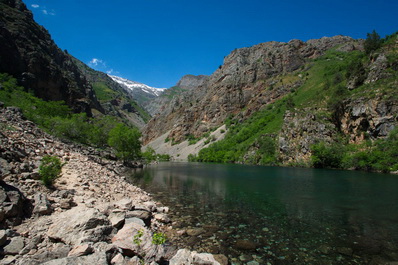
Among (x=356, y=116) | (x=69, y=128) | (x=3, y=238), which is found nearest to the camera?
(x=3, y=238)

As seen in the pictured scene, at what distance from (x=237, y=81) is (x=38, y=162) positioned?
5736 inches

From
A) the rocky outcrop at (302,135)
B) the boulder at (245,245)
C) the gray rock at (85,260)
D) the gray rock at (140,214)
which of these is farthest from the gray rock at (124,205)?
the rocky outcrop at (302,135)

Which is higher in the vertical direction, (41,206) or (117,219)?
(41,206)

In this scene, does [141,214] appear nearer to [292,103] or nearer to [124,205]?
[124,205]

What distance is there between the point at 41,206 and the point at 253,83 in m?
147

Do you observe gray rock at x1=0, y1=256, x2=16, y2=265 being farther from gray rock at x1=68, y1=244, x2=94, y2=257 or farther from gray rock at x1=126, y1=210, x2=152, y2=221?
gray rock at x1=126, y1=210, x2=152, y2=221

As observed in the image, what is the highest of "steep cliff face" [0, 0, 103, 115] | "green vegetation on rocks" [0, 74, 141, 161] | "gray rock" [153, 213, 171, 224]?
"steep cliff face" [0, 0, 103, 115]

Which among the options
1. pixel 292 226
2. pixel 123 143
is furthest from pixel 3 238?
pixel 123 143

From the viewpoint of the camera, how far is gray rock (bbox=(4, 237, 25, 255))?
6062 millimetres

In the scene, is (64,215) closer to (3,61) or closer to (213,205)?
(213,205)

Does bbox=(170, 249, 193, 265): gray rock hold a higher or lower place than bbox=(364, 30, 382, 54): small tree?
lower

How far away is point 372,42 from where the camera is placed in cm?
7731

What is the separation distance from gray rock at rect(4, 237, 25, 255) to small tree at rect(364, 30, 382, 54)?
98093 millimetres

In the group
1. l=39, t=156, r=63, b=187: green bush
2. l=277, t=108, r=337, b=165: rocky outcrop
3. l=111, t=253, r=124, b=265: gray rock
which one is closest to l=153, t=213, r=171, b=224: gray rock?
l=111, t=253, r=124, b=265: gray rock
